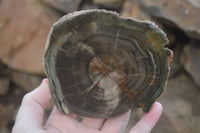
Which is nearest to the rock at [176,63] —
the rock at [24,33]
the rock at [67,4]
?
the rock at [67,4]

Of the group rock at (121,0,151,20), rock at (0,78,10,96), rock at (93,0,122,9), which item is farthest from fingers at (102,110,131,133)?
rock at (0,78,10,96)

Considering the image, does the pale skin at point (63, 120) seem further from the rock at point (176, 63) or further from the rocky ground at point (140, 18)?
the rock at point (176, 63)

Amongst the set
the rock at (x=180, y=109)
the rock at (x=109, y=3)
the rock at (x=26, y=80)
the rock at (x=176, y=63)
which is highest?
the rock at (x=109, y=3)

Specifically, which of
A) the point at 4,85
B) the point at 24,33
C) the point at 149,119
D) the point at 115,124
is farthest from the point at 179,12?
the point at 4,85

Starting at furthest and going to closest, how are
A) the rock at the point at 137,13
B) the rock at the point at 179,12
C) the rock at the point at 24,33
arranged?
the rock at the point at 24,33, the rock at the point at 137,13, the rock at the point at 179,12

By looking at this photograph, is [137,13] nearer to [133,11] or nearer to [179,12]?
[133,11]

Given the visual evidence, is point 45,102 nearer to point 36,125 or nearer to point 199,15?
point 36,125
